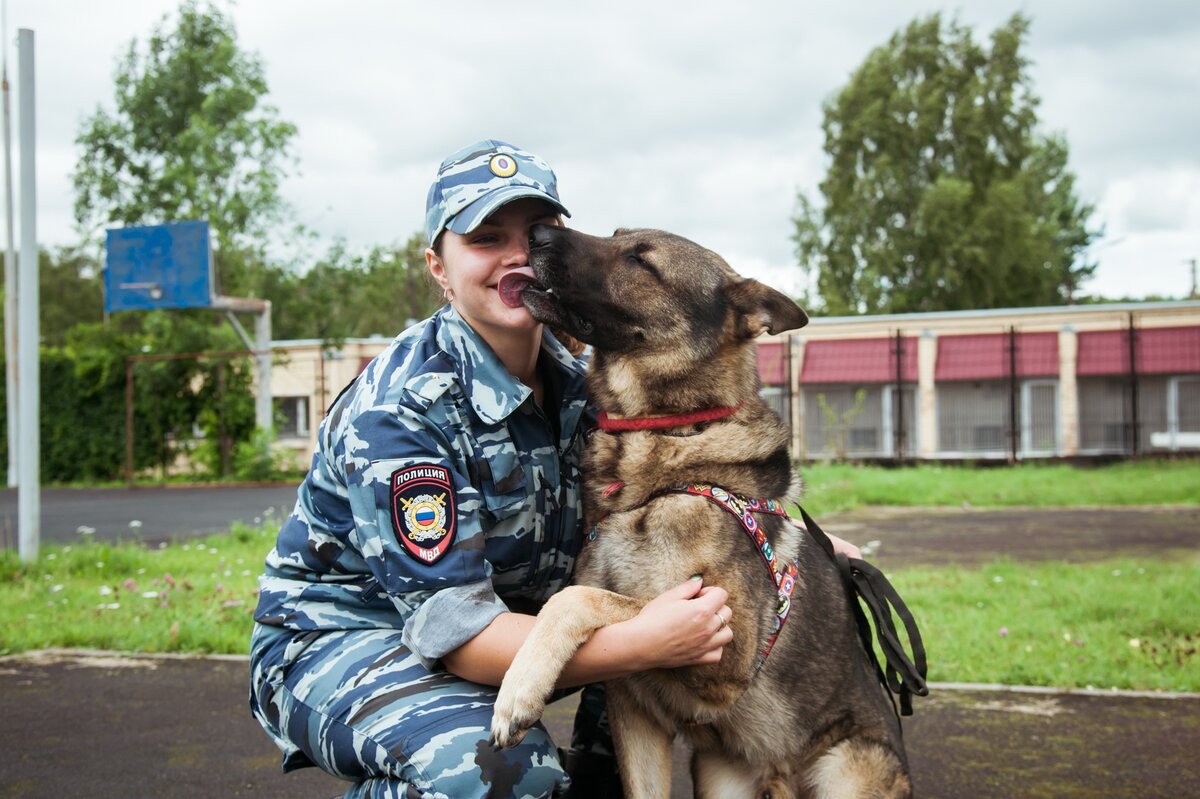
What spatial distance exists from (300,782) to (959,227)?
111ft

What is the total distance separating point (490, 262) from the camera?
2.88 metres

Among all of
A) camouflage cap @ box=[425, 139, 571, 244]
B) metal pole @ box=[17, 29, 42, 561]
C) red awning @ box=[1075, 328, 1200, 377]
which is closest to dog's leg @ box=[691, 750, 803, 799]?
camouflage cap @ box=[425, 139, 571, 244]

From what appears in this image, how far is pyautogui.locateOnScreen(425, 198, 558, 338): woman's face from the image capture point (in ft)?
9.38

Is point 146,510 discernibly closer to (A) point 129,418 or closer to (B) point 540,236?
(A) point 129,418

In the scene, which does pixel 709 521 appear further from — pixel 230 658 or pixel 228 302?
pixel 228 302

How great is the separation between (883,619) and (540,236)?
1587 mm

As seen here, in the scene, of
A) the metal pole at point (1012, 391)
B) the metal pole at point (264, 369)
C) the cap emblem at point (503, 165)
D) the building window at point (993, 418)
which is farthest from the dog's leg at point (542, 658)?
the building window at point (993, 418)

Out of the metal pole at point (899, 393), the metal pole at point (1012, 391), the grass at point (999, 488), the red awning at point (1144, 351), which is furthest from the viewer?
the metal pole at point (899, 393)

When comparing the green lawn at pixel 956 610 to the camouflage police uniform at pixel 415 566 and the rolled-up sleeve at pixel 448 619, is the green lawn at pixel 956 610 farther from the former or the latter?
the rolled-up sleeve at pixel 448 619

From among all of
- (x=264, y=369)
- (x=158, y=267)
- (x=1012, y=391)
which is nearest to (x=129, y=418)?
(x=264, y=369)

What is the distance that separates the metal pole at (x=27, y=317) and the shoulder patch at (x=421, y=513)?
606 centimetres

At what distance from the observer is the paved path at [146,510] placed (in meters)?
11.2

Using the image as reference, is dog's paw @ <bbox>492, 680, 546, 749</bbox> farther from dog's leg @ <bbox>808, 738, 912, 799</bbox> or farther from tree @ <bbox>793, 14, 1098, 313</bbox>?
tree @ <bbox>793, 14, 1098, 313</bbox>

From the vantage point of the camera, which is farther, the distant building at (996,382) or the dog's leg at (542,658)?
the distant building at (996,382)
